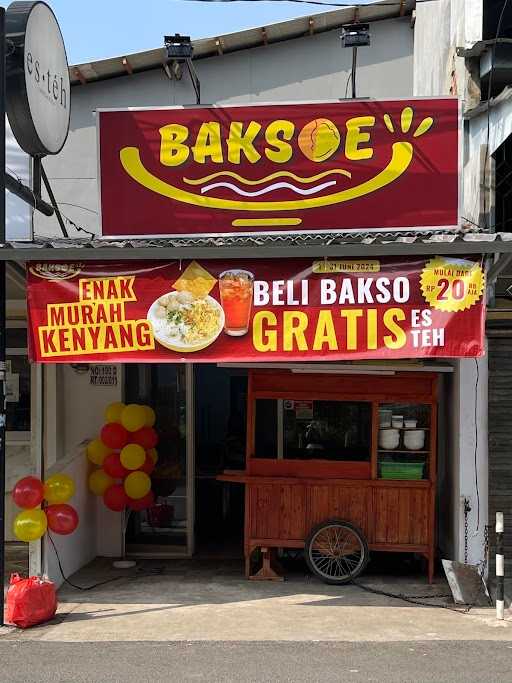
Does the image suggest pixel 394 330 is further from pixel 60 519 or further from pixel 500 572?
pixel 60 519

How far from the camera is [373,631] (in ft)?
24.7

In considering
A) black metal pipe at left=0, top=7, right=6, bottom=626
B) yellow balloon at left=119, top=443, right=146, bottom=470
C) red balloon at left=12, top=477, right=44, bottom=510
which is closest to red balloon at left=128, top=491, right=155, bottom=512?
yellow balloon at left=119, top=443, right=146, bottom=470

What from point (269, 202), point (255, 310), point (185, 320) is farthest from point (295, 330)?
point (269, 202)

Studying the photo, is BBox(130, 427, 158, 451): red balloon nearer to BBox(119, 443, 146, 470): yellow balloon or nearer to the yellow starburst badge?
BBox(119, 443, 146, 470): yellow balloon

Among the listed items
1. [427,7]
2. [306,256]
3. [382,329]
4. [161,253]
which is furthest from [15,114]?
[427,7]

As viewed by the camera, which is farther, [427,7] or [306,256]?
[427,7]

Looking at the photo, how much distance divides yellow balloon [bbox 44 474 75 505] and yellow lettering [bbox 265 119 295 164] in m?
4.06

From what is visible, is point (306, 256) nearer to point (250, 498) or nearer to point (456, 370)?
point (456, 370)

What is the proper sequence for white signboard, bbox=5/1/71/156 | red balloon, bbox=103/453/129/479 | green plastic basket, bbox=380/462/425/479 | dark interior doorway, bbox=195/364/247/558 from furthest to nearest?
dark interior doorway, bbox=195/364/247/558 → red balloon, bbox=103/453/129/479 → green plastic basket, bbox=380/462/425/479 → white signboard, bbox=5/1/71/156

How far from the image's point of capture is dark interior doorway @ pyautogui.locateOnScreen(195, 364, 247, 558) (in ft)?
38.0

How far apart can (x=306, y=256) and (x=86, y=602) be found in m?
4.25

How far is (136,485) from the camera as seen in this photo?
9844 mm

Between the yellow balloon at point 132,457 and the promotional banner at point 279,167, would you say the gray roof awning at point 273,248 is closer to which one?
the promotional banner at point 279,167

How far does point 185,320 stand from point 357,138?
8.98 feet
